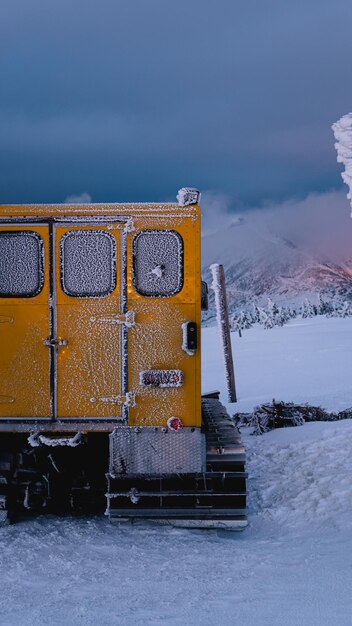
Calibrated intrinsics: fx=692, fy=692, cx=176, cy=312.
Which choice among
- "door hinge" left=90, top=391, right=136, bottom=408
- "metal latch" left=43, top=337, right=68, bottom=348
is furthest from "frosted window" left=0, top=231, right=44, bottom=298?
"door hinge" left=90, top=391, right=136, bottom=408

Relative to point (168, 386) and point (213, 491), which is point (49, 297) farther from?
point (213, 491)

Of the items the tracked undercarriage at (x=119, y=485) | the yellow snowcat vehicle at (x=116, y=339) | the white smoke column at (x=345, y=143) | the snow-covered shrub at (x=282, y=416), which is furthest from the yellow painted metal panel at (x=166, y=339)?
the white smoke column at (x=345, y=143)

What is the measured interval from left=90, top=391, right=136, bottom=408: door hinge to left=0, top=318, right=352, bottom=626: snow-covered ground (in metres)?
1.25

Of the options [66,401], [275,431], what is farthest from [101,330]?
[275,431]

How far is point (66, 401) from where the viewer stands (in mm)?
6871

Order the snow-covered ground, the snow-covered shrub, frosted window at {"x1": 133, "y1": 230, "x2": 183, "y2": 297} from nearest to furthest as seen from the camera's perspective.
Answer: the snow-covered ground < frosted window at {"x1": 133, "y1": 230, "x2": 183, "y2": 297} < the snow-covered shrub

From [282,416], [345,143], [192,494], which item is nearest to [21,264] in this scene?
[192,494]

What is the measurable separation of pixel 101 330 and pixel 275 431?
16.2 feet

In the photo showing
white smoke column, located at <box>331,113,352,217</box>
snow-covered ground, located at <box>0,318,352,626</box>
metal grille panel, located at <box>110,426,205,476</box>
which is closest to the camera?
snow-covered ground, located at <box>0,318,352,626</box>

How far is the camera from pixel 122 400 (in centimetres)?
682

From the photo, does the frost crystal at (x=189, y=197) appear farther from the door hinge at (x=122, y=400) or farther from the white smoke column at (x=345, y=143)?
the white smoke column at (x=345, y=143)

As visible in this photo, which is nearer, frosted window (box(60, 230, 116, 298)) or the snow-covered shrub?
frosted window (box(60, 230, 116, 298))

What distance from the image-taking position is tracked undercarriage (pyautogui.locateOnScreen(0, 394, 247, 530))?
677 centimetres

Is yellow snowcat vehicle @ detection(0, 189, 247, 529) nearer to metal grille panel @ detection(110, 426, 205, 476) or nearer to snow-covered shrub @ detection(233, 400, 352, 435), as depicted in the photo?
metal grille panel @ detection(110, 426, 205, 476)
